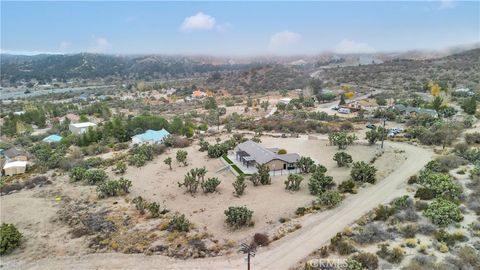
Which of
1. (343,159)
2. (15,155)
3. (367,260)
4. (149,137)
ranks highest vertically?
(343,159)

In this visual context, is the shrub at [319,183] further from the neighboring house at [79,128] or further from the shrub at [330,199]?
the neighboring house at [79,128]

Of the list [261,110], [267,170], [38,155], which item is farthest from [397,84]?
[38,155]

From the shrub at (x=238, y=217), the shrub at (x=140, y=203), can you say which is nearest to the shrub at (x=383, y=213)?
the shrub at (x=238, y=217)

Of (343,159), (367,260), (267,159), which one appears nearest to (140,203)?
(267,159)

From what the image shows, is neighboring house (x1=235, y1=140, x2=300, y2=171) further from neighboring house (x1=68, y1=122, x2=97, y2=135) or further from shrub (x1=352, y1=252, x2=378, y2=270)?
neighboring house (x1=68, y1=122, x2=97, y2=135)

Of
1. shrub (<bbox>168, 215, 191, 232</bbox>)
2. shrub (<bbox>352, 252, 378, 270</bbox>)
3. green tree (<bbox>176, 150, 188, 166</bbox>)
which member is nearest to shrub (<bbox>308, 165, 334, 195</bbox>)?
shrub (<bbox>352, 252, 378, 270</bbox>)

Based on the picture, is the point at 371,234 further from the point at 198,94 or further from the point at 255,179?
the point at 198,94

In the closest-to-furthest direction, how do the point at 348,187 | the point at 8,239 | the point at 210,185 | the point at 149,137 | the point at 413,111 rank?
the point at 8,239 → the point at 348,187 → the point at 210,185 → the point at 149,137 → the point at 413,111
